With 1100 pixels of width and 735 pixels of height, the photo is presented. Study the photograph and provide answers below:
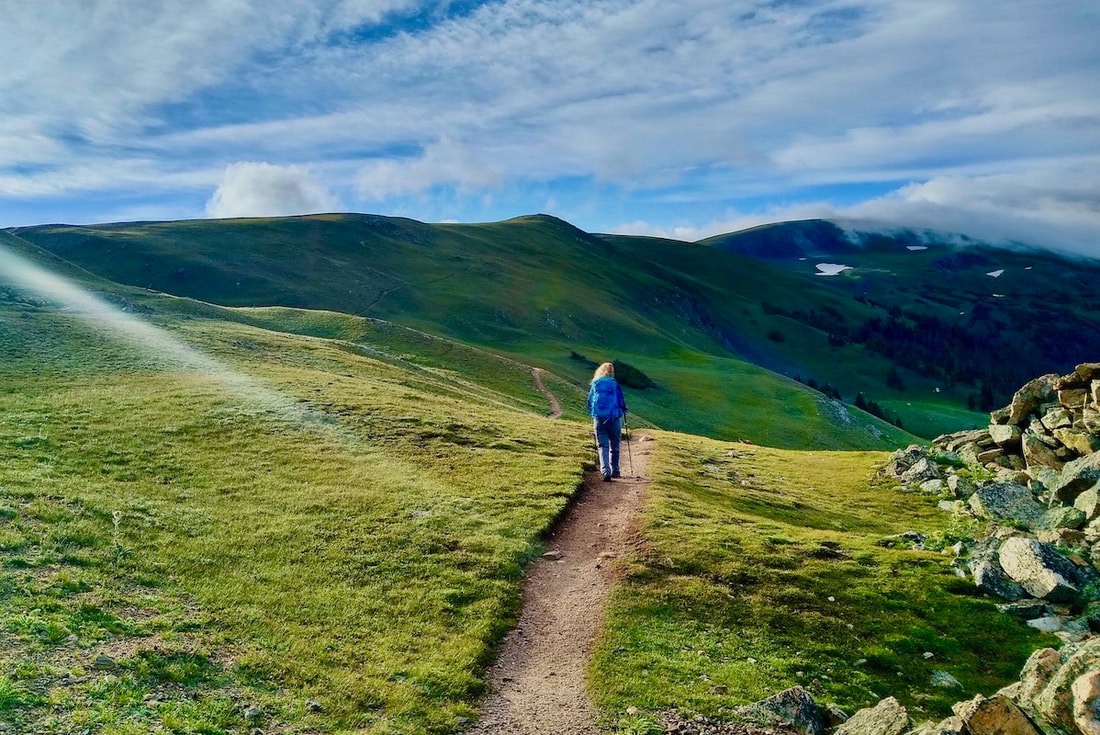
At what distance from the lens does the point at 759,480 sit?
37000mm

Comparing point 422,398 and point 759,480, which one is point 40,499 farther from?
point 759,480

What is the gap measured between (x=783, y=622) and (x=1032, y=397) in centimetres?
2311

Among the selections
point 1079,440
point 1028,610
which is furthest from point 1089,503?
point 1028,610

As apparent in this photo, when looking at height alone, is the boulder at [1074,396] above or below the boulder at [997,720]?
above

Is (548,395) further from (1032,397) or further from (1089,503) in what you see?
(1089,503)

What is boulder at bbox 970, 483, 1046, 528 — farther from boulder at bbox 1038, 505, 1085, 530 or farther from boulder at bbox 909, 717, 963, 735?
boulder at bbox 909, 717, 963, 735

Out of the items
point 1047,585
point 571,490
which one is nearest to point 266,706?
point 571,490

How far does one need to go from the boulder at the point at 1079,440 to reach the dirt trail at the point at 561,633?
18.6 meters

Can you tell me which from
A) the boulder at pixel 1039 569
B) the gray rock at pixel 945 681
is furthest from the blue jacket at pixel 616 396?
the gray rock at pixel 945 681

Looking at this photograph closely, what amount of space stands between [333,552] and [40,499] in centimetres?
933

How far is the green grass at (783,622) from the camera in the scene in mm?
14867

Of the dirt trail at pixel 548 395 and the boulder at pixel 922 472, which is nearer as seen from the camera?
the boulder at pixel 922 472

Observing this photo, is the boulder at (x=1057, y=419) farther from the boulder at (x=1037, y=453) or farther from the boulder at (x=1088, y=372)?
the boulder at (x=1088, y=372)

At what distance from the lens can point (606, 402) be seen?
2834cm
